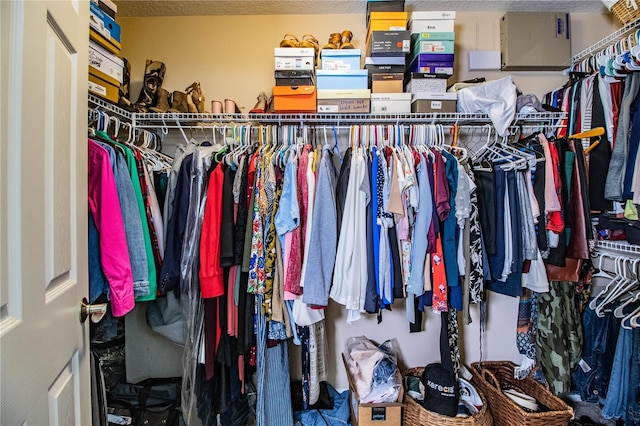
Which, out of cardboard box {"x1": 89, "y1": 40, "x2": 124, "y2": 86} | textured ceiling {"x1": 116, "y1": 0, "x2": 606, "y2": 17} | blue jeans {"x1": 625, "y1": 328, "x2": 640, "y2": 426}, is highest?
textured ceiling {"x1": 116, "y1": 0, "x2": 606, "y2": 17}

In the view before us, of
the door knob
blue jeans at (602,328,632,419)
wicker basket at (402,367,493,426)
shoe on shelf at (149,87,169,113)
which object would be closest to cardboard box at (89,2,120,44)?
shoe on shelf at (149,87,169,113)

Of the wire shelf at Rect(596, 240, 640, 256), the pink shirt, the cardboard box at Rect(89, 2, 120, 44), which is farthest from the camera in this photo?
the wire shelf at Rect(596, 240, 640, 256)

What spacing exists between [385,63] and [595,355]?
1.86 metres

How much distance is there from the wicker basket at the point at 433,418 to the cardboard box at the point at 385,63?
5.83 ft

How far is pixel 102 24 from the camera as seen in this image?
55.4 inches

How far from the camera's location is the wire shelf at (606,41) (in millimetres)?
1521

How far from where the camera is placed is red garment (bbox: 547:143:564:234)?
149 centimetres

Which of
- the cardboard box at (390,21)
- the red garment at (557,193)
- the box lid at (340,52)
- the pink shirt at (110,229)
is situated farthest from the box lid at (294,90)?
the red garment at (557,193)

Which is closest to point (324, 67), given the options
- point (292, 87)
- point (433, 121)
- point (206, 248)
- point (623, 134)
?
point (292, 87)

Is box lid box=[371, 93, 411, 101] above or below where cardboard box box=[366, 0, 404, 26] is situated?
below

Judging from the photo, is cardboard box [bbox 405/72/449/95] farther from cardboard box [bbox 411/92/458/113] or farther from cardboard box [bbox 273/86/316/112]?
cardboard box [bbox 273/86/316/112]

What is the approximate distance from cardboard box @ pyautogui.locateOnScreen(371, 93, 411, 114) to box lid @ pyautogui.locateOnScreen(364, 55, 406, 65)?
0.60 ft

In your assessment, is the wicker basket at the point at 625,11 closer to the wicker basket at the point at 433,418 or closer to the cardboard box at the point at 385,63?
the cardboard box at the point at 385,63

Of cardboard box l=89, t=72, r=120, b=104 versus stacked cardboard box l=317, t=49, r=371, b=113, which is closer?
cardboard box l=89, t=72, r=120, b=104
